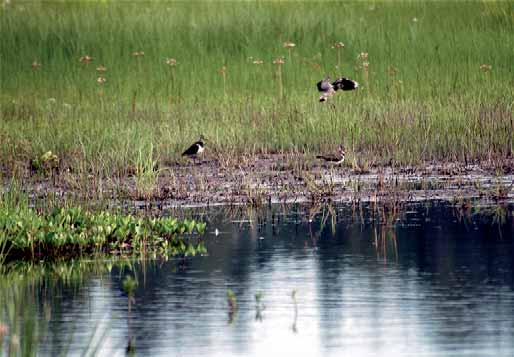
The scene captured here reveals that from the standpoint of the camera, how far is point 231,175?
14625 millimetres

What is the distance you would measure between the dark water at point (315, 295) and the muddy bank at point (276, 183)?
3.35 feet

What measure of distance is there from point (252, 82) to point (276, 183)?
5.75 meters

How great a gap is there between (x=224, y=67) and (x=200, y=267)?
1002cm

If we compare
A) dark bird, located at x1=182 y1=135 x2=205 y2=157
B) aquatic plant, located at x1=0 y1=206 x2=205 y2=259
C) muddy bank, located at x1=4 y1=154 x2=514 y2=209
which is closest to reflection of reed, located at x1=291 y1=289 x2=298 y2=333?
aquatic plant, located at x1=0 y1=206 x2=205 y2=259

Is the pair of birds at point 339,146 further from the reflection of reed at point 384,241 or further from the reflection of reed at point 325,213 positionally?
the reflection of reed at point 384,241

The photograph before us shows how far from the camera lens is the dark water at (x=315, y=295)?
25.3 feet

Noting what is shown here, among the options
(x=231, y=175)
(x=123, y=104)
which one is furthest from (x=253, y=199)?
(x=123, y=104)

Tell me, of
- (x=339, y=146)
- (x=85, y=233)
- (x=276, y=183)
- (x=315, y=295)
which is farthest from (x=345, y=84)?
(x=315, y=295)

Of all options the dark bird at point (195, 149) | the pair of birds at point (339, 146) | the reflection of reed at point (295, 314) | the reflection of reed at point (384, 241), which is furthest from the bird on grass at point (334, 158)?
the reflection of reed at point (295, 314)

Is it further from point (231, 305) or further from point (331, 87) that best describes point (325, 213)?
point (331, 87)

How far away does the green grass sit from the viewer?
15555mm

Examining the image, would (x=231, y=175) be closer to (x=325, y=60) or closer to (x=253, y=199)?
(x=253, y=199)

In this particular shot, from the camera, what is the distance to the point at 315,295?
29.6 feet

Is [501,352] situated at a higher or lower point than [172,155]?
lower
